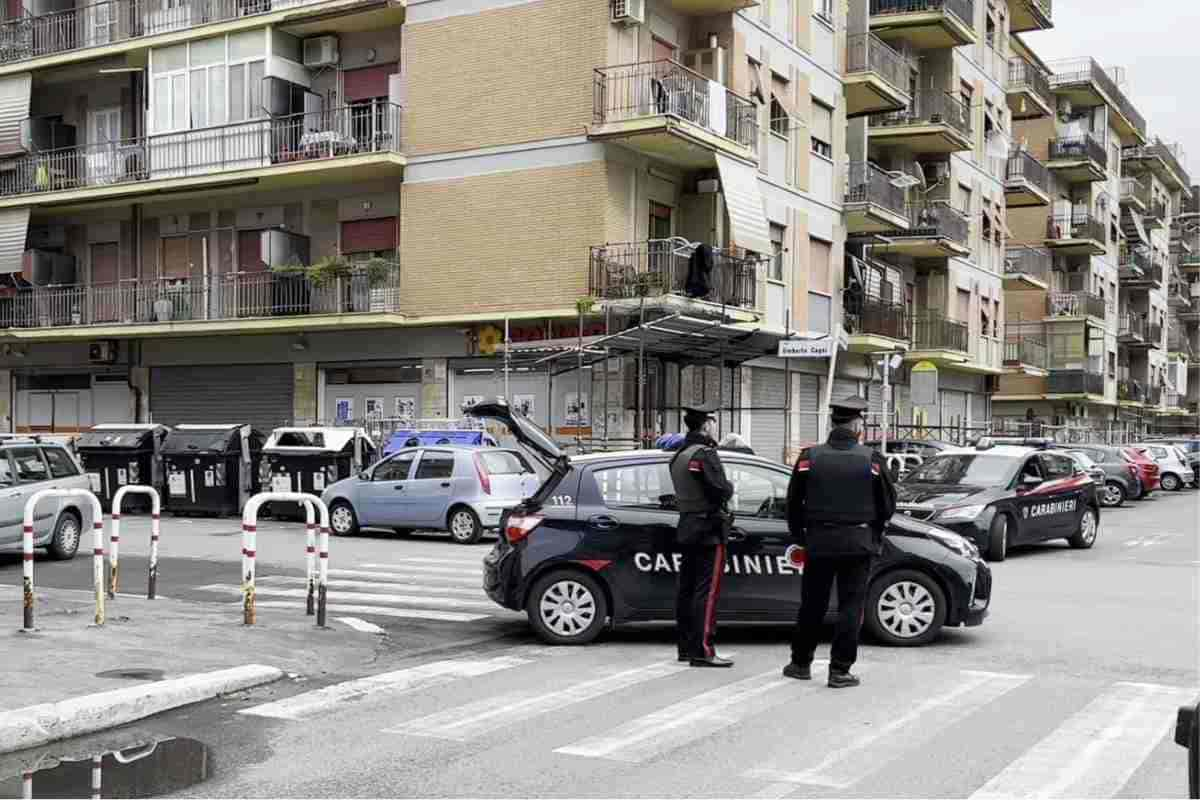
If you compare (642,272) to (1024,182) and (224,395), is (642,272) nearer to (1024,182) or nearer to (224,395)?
(224,395)

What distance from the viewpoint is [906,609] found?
10047 mm

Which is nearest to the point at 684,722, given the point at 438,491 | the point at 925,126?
the point at 438,491

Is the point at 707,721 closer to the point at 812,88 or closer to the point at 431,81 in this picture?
the point at 431,81

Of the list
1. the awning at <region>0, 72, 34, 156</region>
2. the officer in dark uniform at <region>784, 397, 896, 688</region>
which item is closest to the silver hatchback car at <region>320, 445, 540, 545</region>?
the officer in dark uniform at <region>784, 397, 896, 688</region>

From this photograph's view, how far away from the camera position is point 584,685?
8477mm

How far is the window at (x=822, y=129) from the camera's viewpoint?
31406mm

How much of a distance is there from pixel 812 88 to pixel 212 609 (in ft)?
74.8

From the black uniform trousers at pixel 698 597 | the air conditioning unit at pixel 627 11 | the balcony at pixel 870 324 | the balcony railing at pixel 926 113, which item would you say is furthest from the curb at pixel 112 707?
the balcony railing at pixel 926 113

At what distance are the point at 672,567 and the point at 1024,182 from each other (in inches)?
1616

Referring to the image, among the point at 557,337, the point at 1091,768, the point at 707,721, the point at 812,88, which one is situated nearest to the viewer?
the point at 1091,768

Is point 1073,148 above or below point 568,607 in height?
above

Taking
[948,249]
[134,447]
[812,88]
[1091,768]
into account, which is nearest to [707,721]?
[1091,768]

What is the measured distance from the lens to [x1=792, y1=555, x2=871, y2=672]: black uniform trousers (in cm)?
838

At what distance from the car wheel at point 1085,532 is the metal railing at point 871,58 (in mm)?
15555
